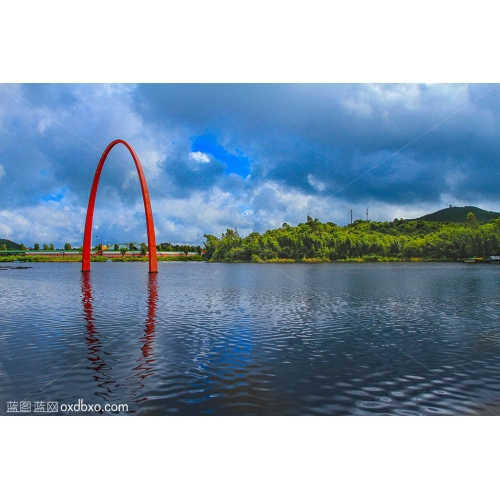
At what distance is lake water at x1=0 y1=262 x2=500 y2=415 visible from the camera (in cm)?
547

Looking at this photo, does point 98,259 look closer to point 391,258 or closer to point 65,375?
point 391,258

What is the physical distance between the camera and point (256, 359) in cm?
738

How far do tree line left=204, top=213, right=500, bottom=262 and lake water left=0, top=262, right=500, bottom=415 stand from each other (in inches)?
2038

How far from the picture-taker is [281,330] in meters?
10.1

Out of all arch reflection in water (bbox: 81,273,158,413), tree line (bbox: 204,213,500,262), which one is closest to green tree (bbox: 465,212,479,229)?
tree line (bbox: 204,213,500,262)

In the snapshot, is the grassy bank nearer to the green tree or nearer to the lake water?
the green tree

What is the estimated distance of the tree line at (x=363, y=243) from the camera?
6188 cm

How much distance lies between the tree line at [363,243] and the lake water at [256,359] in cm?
5178

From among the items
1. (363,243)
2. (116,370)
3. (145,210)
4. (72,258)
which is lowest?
(116,370)

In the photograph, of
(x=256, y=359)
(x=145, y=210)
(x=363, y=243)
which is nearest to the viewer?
(x=256, y=359)

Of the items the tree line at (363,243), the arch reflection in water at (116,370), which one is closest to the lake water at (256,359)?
the arch reflection in water at (116,370)

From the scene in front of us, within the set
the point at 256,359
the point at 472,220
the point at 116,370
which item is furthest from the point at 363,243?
the point at 116,370

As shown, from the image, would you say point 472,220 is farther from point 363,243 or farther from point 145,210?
point 145,210

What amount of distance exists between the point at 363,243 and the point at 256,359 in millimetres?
62784
